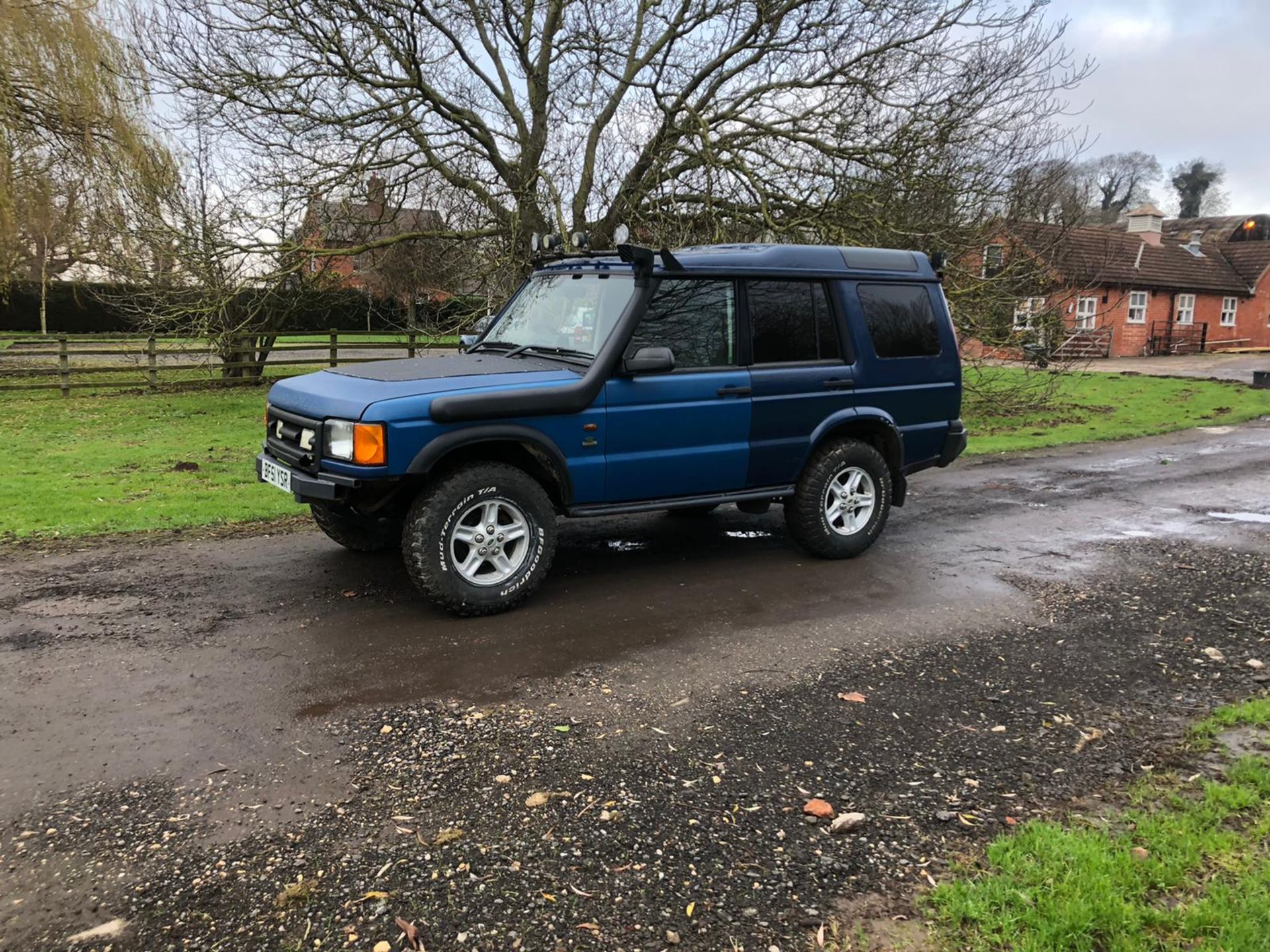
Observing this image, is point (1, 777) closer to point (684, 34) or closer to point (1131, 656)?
point (1131, 656)

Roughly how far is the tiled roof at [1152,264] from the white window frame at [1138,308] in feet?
1.49

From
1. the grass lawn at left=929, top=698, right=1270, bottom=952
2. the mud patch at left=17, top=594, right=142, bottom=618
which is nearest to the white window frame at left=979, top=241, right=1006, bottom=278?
the grass lawn at left=929, top=698, right=1270, bottom=952

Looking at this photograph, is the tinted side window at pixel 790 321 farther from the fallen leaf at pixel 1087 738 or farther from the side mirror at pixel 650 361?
the fallen leaf at pixel 1087 738

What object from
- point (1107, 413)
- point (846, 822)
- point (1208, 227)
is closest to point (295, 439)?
point (846, 822)

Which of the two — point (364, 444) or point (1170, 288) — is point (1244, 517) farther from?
point (1170, 288)

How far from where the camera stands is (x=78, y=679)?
4133 mm

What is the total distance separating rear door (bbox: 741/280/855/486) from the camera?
5.97m

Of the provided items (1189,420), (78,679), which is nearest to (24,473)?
(78,679)

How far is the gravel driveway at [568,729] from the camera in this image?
8.68 ft

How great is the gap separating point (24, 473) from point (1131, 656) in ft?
34.3

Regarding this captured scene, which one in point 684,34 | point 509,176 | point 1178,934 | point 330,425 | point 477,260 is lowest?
point 1178,934

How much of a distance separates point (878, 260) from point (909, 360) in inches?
31.9

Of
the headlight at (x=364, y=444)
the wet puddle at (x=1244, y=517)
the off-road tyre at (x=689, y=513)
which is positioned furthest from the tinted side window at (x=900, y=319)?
the headlight at (x=364, y=444)

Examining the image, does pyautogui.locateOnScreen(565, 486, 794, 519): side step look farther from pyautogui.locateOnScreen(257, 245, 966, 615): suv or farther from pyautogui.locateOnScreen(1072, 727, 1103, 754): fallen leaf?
pyautogui.locateOnScreen(1072, 727, 1103, 754): fallen leaf
